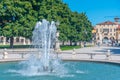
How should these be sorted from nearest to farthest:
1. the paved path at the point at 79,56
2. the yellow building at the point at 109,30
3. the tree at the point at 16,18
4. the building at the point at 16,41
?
the paved path at the point at 79,56 < the tree at the point at 16,18 < the building at the point at 16,41 < the yellow building at the point at 109,30

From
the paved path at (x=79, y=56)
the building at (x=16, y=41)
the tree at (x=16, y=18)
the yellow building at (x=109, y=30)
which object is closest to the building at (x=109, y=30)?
the yellow building at (x=109, y=30)

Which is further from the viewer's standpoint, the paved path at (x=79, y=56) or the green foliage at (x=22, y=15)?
the green foliage at (x=22, y=15)

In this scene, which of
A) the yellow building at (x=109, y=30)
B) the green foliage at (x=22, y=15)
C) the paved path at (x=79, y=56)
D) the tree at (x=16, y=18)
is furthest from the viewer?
the yellow building at (x=109, y=30)

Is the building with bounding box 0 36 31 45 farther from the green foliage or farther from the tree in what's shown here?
the tree

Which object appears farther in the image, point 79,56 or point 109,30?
point 109,30

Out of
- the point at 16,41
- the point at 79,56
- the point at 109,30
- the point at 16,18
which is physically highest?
the point at 109,30

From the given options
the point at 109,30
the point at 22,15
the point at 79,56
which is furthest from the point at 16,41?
the point at 79,56

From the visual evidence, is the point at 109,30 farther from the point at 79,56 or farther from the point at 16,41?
the point at 79,56

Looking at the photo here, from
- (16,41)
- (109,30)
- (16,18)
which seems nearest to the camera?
(16,18)

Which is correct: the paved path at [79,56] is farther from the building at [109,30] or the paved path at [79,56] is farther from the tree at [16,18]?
the building at [109,30]

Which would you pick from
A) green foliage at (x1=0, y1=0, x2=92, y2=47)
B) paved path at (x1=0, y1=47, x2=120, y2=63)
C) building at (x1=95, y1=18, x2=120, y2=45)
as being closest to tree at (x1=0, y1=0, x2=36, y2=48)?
green foliage at (x1=0, y1=0, x2=92, y2=47)

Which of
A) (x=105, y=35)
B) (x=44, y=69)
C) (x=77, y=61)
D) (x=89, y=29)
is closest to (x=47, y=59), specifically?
(x=44, y=69)

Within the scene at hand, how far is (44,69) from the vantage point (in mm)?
19953

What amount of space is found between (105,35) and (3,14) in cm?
10611
